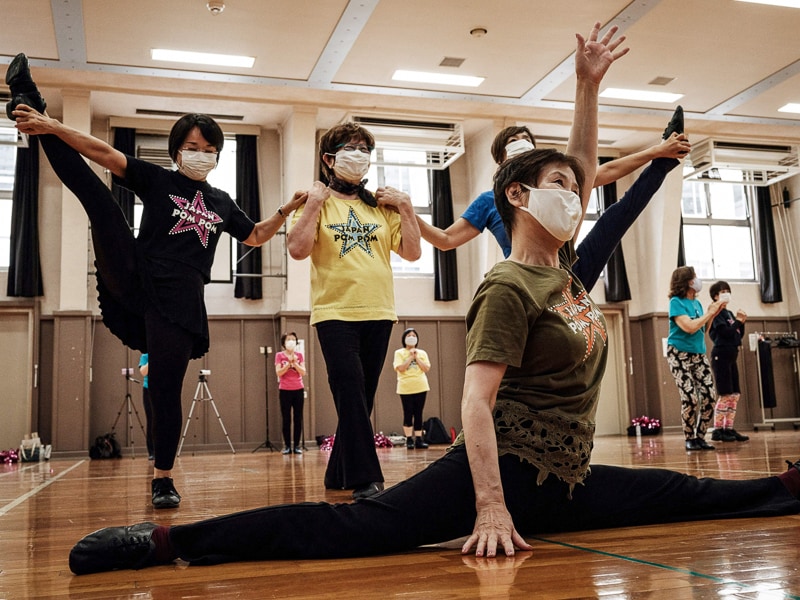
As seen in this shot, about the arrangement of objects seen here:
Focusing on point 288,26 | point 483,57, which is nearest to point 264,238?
point 288,26

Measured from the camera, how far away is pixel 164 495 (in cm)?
304

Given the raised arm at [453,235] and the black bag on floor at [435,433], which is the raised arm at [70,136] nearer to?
the raised arm at [453,235]

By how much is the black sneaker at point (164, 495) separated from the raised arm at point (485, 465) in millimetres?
1684

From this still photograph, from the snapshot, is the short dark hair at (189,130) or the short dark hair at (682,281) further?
the short dark hair at (682,281)

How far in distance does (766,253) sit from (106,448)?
1158 centimetres

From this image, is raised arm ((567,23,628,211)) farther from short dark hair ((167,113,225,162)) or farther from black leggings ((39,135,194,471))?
black leggings ((39,135,194,471))

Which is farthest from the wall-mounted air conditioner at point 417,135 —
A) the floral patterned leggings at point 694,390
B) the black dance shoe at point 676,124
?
the black dance shoe at point 676,124

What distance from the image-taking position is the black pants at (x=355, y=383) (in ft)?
9.61

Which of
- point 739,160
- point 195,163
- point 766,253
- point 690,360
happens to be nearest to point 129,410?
point 690,360

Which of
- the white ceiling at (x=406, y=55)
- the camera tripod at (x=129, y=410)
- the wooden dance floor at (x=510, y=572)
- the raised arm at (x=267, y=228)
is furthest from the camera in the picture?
the camera tripod at (x=129, y=410)

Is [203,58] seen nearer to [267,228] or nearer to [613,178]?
[267,228]

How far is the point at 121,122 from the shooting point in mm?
11414

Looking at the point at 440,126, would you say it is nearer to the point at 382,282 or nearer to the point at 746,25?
the point at 746,25

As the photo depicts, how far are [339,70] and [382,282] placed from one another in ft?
24.5
